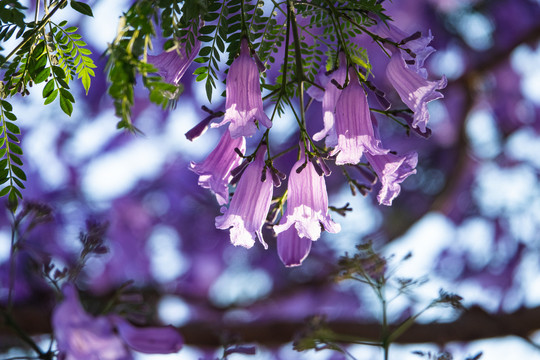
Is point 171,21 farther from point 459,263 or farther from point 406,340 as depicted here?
point 459,263

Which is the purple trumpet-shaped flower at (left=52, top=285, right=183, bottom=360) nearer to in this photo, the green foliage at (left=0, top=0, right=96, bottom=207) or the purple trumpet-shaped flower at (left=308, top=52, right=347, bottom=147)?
the green foliage at (left=0, top=0, right=96, bottom=207)

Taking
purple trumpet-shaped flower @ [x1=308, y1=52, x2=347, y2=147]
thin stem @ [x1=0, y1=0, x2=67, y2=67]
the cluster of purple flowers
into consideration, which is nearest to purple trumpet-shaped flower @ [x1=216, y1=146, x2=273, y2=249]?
the cluster of purple flowers

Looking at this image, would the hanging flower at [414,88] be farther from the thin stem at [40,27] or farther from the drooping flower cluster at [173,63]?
the thin stem at [40,27]

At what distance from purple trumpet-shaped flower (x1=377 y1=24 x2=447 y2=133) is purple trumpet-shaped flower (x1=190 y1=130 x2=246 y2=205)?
0.28 meters

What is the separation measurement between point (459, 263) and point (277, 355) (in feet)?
6.14

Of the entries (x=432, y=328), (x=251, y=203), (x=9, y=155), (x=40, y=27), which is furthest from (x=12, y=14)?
(x=432, y=328)

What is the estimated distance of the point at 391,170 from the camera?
100cm

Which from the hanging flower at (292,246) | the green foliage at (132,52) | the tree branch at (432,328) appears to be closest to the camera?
the green foliage at (132,52)

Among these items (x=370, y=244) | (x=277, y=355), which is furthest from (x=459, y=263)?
(x=370, y=244)

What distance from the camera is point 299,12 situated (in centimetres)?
97

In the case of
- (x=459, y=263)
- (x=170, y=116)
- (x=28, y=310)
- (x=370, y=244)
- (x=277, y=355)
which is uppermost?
(x=370, y=244)

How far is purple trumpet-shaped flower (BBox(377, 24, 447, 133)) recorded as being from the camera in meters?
0.94

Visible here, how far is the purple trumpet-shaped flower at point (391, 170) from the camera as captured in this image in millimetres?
992

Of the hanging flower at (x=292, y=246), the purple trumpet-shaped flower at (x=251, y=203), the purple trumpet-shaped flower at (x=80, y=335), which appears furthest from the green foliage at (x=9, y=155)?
the hanging flower at (x=292, y=246)
